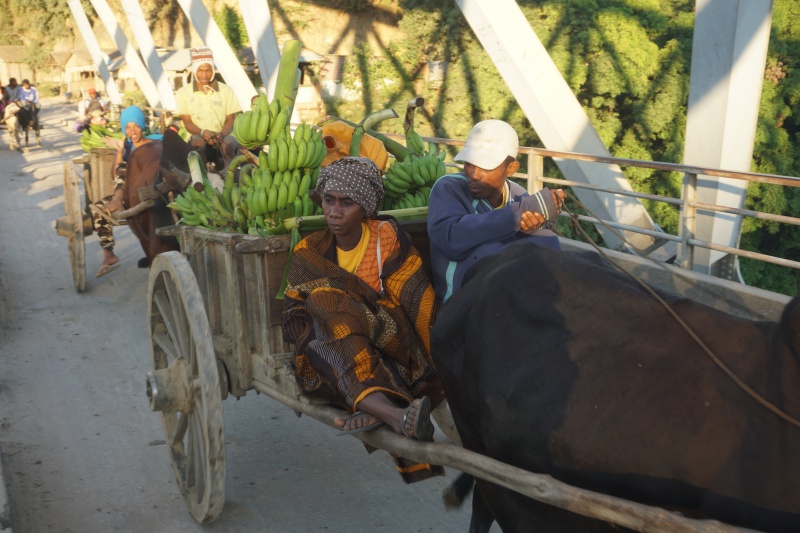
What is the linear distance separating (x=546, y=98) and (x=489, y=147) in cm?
692

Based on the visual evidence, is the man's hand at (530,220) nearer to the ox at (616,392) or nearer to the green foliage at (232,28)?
the ox at (616,392)

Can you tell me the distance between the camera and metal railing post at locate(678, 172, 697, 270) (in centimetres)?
641

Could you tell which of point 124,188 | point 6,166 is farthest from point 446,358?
point 6,166

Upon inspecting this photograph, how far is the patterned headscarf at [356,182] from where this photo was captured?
3.54m

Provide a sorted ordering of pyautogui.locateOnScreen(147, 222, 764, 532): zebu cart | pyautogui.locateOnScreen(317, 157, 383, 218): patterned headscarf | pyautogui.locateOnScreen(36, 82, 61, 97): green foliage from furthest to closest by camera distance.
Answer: pyautogui.locateOnScreen(36, 82, 61, 97): green foliage < pyautogui.locateOnScreen(147, 222, 764, 532): zebu cart < pyautogui.locateOnScreen(317, 157, 383, 218): patterned headscarf

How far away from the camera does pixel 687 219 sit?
21.4 ft

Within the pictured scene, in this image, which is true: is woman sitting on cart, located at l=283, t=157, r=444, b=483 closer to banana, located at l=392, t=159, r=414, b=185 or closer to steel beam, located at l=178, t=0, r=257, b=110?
banana, located at l=392, t=159, r=414, b=185

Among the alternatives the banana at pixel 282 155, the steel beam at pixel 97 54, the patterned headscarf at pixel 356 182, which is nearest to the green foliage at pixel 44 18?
the steel beam at pixel 97 54

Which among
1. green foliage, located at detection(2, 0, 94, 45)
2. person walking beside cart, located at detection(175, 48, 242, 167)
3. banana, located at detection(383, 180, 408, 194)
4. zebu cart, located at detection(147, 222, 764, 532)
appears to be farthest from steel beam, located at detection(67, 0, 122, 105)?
banana, located at detection(383, 180, 408, 194)

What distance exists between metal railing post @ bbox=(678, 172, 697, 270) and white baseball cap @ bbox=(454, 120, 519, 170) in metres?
3.34

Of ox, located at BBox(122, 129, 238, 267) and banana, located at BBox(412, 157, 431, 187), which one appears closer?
banana, located at BBox(412, 157, 431, 187)

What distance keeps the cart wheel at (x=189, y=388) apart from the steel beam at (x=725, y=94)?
589 centimetres

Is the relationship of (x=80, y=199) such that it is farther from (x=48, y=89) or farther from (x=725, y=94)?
(x=48, y=89)

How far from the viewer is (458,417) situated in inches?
116
